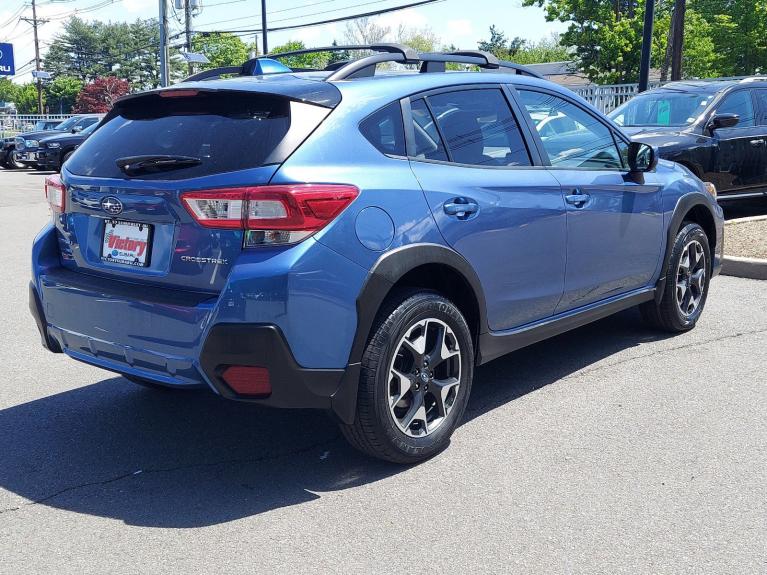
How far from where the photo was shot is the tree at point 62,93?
322 feet

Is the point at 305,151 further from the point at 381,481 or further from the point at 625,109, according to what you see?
the point at 625,109

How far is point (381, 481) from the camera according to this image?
3736mm

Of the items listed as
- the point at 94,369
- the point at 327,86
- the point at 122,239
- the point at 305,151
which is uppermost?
the point at 327,86

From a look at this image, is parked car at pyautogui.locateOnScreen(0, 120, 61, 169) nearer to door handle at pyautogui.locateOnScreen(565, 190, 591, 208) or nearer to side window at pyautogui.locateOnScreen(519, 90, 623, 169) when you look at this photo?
side window at pyautogui.locateOnScreen(519, 90, 623, 169)

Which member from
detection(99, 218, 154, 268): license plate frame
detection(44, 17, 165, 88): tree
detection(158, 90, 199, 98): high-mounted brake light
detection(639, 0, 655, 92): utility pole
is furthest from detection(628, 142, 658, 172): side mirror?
detection(44, 17, 165, 88): tree

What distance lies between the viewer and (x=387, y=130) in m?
3.82

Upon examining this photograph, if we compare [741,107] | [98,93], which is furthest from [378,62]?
[98,93]

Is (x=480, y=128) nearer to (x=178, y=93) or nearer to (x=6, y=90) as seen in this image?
(x=178, y=93)

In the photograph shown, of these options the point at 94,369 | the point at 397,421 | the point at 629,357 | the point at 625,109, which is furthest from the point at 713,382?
the point at 625,109

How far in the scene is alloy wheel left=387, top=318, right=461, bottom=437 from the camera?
378 cm

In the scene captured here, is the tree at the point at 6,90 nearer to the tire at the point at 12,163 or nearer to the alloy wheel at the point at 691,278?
the tire at the point at 12,163

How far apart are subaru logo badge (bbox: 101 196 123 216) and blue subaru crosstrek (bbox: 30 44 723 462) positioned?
0.01m

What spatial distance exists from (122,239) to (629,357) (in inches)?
130

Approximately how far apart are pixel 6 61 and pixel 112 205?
45962mm
